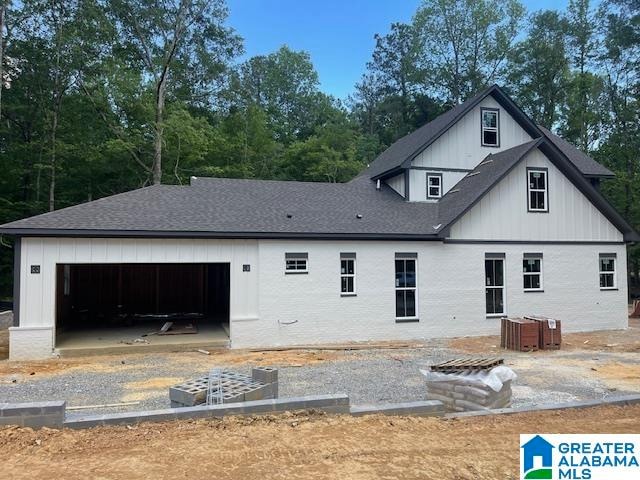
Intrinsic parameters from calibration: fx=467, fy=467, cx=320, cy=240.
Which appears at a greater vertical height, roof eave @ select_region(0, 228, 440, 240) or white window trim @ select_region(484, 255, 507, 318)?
roof eave @ select_region(0, 228, 440, 240)

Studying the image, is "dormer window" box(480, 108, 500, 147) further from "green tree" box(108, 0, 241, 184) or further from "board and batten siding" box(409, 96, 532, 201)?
"green tree" box(108, 0, 241, 184)

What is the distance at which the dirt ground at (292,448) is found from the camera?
14.8 ft

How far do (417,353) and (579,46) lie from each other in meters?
36.4

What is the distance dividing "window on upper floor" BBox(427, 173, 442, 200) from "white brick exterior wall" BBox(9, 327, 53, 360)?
12843mm

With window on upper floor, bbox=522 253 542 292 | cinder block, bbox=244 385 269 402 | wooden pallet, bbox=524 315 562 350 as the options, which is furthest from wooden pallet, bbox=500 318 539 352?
cinder block, bbox=244 385 269 402

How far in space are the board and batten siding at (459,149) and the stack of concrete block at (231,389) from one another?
454 inches

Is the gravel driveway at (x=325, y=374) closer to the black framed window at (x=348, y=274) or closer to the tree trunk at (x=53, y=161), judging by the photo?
the black framed window at (x=348, y=274)

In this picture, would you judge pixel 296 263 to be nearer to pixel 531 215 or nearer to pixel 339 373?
pixel 339 373

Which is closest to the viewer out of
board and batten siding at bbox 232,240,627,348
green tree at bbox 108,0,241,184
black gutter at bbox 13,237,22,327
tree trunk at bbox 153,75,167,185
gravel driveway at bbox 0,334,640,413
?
gravel driveway at bbox 0,334,640,413

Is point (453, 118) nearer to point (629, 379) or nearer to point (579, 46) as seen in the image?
point (629, 379)

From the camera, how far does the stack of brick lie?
641cm

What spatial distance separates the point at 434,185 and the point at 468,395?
11892mm

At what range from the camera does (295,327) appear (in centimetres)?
1320

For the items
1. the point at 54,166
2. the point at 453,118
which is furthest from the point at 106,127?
the point at 453,118
